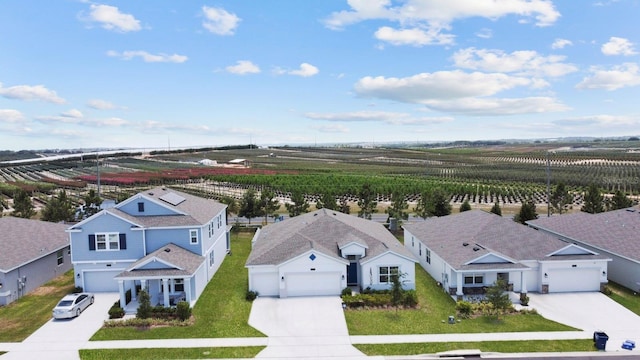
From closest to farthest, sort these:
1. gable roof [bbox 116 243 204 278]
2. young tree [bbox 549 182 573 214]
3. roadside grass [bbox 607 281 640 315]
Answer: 1. roadside grass [bbox 607 281 640 315]
2. gable roof [bbox 116 243 204 278]
3. young tree [bbox 549 182 573 214]

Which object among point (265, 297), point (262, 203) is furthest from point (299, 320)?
point (262, 203)

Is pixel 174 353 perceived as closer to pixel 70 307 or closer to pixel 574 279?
pixel 70 307

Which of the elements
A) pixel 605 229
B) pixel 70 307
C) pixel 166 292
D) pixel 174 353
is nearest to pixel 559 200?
pixel 605 229

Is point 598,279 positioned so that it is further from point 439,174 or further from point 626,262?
point 439,174

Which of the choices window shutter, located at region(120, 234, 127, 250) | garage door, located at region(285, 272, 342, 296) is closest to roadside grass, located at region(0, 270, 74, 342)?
window shutter, located at region(120, 234, 127, 250)

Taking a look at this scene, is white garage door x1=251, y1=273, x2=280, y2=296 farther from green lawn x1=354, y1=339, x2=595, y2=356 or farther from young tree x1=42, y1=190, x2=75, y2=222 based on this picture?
young tree x1=42, y1=190, x2=75, y2=222
